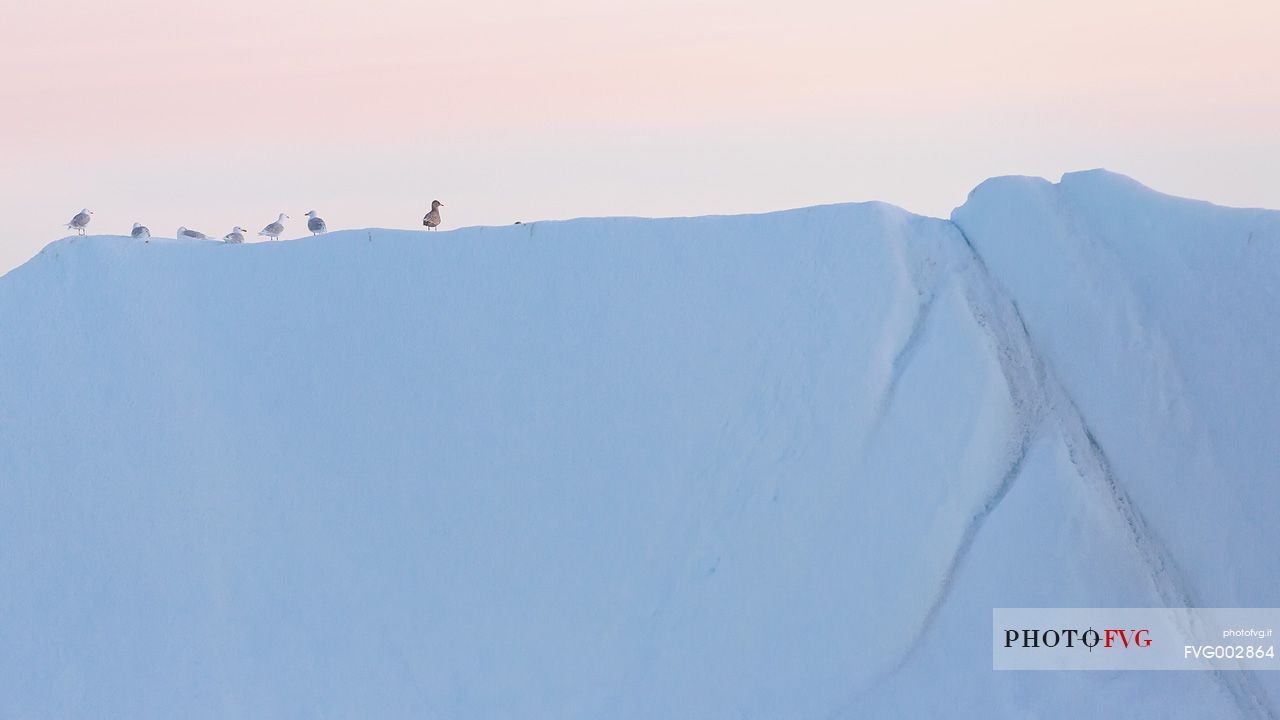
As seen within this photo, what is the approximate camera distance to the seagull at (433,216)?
20.4 m

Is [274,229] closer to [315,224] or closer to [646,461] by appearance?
[315,224]

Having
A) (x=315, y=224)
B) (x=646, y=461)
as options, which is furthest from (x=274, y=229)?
(x=646, y=461)

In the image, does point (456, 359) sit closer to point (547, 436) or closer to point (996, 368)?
point (547, 436)

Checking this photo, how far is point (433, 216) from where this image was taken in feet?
67.1

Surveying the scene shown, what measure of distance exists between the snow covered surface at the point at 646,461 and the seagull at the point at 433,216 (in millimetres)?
631

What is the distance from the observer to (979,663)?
51.4ft

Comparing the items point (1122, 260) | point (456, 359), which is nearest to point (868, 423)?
point (1122, 260)

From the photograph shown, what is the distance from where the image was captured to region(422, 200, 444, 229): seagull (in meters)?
20.4

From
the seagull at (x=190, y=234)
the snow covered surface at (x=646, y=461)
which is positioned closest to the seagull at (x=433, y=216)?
the snow covered surface at (x=646, y=461)

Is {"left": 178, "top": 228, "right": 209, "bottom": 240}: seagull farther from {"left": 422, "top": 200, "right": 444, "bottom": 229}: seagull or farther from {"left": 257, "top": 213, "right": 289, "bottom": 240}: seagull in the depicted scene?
{"left": 422, "top": 200, "right": 444, "bottom": 229}: seagull

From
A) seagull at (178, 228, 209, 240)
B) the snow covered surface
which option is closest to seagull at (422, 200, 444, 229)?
the snow covered surface

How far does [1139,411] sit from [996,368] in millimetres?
1722

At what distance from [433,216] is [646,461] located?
5.17 m

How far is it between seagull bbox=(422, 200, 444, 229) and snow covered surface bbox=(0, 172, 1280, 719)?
24.9 inches
